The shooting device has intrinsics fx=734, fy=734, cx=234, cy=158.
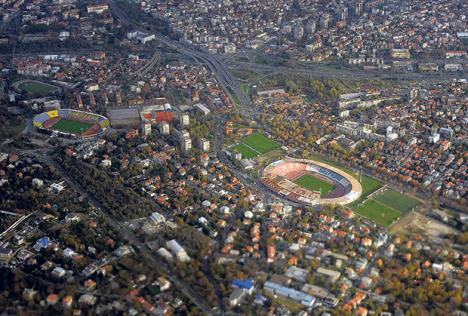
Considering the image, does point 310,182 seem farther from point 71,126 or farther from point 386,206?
point 71,126

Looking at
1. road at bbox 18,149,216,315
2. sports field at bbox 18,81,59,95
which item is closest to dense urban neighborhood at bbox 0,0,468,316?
road at bbox 18,149,216,315

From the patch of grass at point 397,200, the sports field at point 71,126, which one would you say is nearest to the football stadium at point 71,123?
the sports field at point 71,126

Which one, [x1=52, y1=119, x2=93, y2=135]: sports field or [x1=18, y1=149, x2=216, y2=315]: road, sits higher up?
[x1=52, y1=119, x2=93, y2=135]: sports field

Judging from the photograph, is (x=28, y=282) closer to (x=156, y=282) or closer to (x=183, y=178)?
(x=156, y=282)

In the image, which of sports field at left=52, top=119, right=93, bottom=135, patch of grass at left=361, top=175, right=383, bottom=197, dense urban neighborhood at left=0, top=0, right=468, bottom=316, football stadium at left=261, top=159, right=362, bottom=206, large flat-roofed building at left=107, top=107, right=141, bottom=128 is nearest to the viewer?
dense urban neighborhood at left=0, top=0, right=468, bottom=316

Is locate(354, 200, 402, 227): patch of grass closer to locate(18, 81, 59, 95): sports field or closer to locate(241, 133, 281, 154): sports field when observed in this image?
locate(241, 133, 281, 154): sports field

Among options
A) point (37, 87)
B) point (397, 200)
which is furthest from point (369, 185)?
point (37, 87)

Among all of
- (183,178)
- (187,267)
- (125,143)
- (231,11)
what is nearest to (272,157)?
(183,178)
